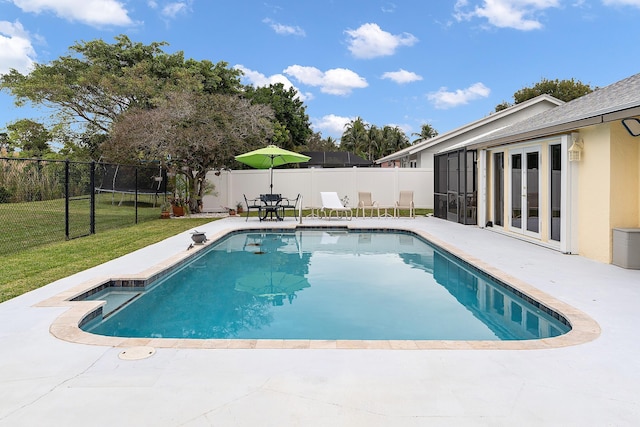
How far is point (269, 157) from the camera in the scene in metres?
14.3

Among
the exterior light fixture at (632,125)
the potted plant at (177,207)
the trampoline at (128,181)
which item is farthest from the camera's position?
the trampoline at (128,181)

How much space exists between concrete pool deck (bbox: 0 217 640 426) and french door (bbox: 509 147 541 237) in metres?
5.29

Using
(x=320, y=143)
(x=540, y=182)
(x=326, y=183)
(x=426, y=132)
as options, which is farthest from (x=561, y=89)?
(x=540, y=182)

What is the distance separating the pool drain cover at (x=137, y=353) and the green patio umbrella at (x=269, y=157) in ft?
33.2

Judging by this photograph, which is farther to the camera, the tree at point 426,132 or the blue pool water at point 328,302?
the tree at point 426,132

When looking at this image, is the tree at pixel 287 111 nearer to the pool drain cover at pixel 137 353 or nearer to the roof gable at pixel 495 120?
the roof gable at pixel 495 120

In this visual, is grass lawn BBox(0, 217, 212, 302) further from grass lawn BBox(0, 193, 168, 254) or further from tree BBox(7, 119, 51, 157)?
tree BBox(7, 119, 51, 157)

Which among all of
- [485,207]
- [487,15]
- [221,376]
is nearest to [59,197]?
[485,207]

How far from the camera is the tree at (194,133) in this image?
14.5 m

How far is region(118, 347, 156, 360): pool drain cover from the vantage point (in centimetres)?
339

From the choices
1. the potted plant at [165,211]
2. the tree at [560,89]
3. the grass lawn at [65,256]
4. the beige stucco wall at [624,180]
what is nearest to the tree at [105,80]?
the potted plant at [165,211]

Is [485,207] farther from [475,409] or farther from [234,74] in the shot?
[234,74]

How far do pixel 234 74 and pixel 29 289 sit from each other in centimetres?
2240

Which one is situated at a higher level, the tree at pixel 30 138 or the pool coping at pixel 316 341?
the tree at pixel 30 138
